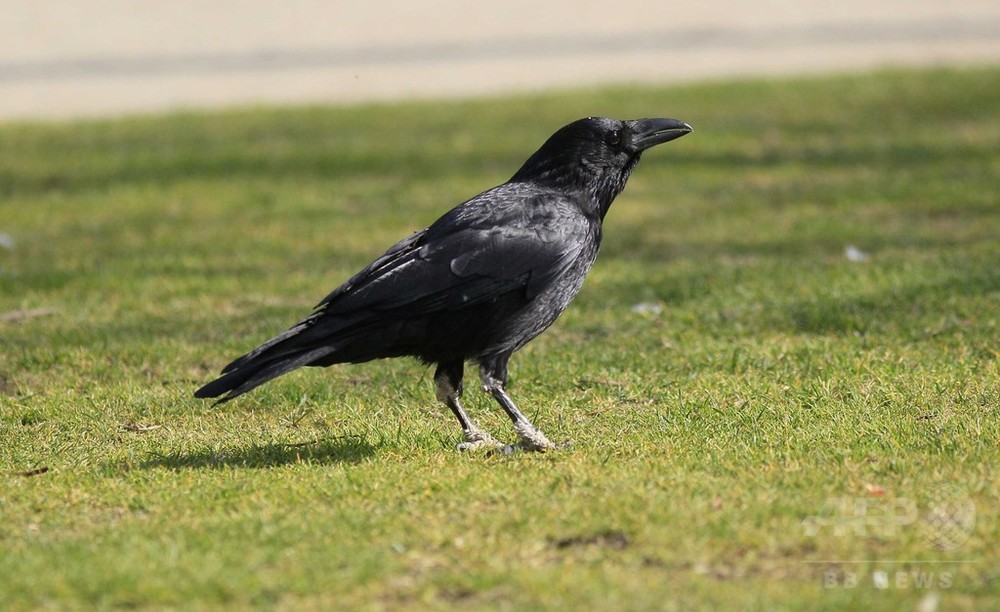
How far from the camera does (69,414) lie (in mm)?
6574

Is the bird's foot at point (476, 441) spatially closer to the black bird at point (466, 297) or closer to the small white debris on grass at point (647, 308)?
the black bird at point (466, 297)

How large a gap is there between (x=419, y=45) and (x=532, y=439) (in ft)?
48.9

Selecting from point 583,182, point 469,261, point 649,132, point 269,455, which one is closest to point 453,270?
point 469,261

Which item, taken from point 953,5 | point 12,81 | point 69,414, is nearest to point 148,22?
point 12,81

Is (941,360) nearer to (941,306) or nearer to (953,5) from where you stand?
(941,306)

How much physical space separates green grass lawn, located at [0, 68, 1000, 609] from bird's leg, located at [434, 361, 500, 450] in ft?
0.48

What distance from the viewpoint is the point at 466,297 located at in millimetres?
5762

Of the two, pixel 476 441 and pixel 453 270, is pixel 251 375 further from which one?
pixel 476 441

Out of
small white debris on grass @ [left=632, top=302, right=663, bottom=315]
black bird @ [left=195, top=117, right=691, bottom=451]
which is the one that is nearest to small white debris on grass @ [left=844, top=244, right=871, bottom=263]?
small white debris on grass @ [left=632, top=302, right=663, bottom=315]

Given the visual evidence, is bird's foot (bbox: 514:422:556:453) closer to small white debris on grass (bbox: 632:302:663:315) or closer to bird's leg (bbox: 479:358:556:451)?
bird's leg (bbox: 479:358:556:451)

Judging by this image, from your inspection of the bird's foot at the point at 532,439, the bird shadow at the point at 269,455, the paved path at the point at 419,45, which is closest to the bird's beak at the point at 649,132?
the bird's foot at the point at 532,439

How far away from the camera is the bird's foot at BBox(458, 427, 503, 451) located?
592 cm

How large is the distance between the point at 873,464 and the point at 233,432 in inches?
111

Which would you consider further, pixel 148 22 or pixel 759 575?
pixel 148 22
